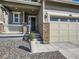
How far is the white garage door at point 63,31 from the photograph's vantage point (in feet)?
36.6

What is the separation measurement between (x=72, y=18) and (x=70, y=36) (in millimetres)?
3470

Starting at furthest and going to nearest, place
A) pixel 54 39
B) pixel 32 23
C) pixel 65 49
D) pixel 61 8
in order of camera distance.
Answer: pixel 32 23, pixel 61 8, pixel 54 39, pixel 65 49

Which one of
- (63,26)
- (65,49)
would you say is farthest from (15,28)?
(65,49)

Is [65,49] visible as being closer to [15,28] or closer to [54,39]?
[54,39]

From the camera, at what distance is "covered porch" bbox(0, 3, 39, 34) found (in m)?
11.5

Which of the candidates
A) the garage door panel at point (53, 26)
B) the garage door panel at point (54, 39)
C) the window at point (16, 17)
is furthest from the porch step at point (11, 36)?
the window at point (16, 17)

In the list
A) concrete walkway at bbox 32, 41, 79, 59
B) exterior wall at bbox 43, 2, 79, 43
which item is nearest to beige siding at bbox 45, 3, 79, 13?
exterior wall at bbox 43, 2, 79, 43

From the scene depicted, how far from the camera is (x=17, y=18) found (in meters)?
14.6

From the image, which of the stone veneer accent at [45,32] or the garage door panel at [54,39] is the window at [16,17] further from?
the garage door panel at [54,39]

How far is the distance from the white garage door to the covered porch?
3.01 metres

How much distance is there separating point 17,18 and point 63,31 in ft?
24.4

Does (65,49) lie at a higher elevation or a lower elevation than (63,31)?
lower

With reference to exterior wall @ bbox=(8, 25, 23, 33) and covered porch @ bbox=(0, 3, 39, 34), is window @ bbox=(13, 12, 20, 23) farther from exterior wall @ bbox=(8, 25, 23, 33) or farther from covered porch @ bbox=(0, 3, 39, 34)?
exterior wall @ bbox=(8, 25, 23, 33)

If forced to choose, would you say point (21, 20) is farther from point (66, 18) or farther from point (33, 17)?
point (66, 18)
